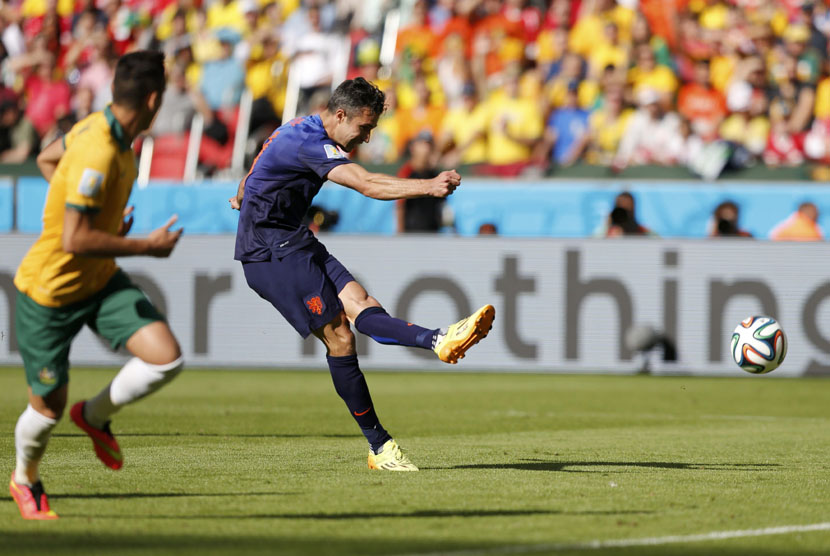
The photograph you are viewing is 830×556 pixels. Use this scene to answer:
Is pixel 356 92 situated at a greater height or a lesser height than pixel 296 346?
greater

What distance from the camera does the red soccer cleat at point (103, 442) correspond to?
646 centimetres

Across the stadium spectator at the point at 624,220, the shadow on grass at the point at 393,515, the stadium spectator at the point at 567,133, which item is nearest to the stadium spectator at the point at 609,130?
the stadium spectator at the point at 567,133

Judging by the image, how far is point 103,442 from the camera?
6.46 metres

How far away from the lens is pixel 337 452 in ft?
30.7

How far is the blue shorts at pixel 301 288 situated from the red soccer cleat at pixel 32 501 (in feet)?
7.69

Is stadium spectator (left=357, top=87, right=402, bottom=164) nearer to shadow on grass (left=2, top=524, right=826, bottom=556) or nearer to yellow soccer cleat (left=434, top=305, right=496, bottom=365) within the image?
yellow soccer cleat (left=434, top=305, right=496, bottom=365)

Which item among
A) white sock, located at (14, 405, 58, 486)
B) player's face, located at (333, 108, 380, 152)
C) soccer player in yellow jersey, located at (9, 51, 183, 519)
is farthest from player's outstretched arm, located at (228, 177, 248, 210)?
white sock, located at (14, 405, 58, 486)

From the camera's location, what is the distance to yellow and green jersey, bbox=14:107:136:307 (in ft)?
20.2

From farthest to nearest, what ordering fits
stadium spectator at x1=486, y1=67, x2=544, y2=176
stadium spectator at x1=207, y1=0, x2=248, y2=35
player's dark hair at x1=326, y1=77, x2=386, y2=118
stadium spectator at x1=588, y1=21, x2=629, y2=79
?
stadium spectator at x1=207, y1=0, x2=248, y2=35
stadium spectator at x1=588, y1=21, x2=629, y2=79
stadium spectator at x1=486, y1=67, x2=544, y2=176
player's dark hair at x1=326, y1=77, x2=386, y2=118

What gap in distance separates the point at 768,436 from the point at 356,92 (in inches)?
181

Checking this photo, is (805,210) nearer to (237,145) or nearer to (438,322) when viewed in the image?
(438,322)

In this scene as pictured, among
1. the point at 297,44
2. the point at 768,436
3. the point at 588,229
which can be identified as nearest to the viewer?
the point at 768,436

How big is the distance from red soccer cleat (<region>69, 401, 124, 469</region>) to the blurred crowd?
11279 millimetres

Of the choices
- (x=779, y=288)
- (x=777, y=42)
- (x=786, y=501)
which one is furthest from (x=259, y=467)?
(x=777, y=42)
